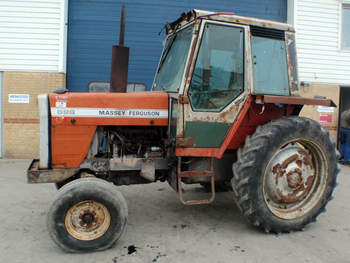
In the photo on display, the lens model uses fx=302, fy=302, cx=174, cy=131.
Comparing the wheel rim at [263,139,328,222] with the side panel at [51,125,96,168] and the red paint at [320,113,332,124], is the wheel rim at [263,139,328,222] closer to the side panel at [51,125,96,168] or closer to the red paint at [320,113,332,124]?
the side panel at [51,125,96,168]

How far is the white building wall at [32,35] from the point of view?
28.0 feet

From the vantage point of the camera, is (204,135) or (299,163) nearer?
(204,135)

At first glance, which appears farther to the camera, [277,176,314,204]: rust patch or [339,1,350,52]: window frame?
[339,1,350,52]: window frame

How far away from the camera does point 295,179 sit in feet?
12.6

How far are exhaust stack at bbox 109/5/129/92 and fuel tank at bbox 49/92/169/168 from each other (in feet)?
1.64

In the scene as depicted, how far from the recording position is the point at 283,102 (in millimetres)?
3672

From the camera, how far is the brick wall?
28.1 ft

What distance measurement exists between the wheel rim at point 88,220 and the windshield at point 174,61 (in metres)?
1.66

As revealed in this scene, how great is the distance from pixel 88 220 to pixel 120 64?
2050mm

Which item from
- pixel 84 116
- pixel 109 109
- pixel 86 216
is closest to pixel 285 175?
pixel 109 109

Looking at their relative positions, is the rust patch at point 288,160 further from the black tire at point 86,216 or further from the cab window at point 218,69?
the black tire at point 86,216

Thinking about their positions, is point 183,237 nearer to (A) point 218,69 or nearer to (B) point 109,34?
(A) point 218,69

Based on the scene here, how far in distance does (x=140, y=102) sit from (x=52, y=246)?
6.29 ft

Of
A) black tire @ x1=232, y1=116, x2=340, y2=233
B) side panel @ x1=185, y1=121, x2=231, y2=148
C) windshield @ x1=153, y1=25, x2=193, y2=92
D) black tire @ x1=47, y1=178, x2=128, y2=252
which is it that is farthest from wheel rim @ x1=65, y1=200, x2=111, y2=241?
windshield @ x1=153, y1=25, x2=193, y2=92
